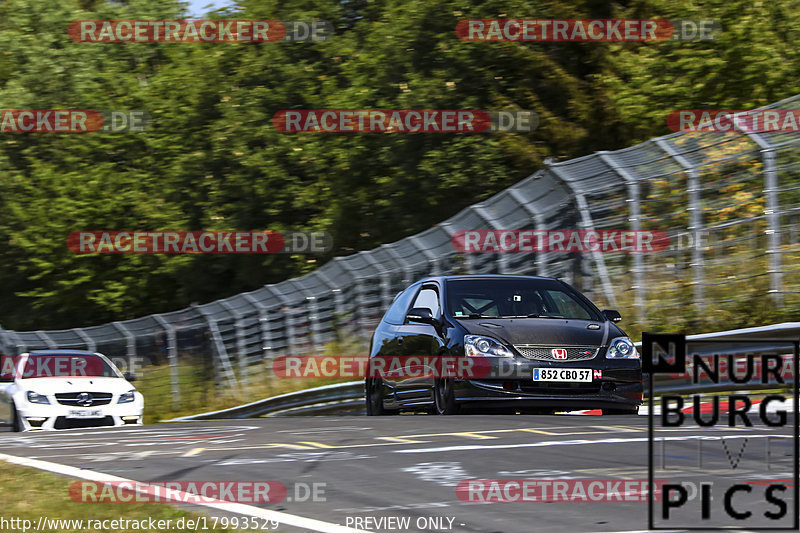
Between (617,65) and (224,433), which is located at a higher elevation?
(617,65)

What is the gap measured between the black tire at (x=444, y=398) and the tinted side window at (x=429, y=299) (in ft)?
2.61

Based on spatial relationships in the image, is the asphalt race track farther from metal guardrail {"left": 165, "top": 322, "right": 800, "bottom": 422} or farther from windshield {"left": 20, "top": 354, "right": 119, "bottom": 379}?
windshield {"left": 20, "top": 354, "right": 119, "bottom": 379}

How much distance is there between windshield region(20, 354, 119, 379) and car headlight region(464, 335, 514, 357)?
8.56m

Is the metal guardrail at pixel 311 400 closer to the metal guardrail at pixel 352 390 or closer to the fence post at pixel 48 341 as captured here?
the metal guardrail at pixel 352 390

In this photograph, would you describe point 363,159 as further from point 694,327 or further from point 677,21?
point 694,327

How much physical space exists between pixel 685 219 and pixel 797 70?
42.6 ft

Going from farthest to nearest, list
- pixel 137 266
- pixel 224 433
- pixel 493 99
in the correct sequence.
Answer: pixel 137 266 < pixel 493 99 < pixel 224 433

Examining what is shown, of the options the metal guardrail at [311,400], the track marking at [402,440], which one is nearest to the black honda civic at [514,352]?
the track marking at [402,440]

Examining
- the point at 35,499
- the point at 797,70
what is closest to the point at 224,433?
the point at 35,499

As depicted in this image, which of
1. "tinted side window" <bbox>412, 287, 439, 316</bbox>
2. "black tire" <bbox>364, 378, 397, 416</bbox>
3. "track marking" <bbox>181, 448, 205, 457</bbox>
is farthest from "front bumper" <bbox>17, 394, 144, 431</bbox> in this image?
"track marking" <bbox>181, 448, 205, 457</bbox>

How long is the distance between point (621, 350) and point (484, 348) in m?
1.26

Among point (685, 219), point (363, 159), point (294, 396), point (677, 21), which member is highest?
point (677, 21)

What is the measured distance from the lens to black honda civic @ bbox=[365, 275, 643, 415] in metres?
10.9

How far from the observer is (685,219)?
50.5 ft
